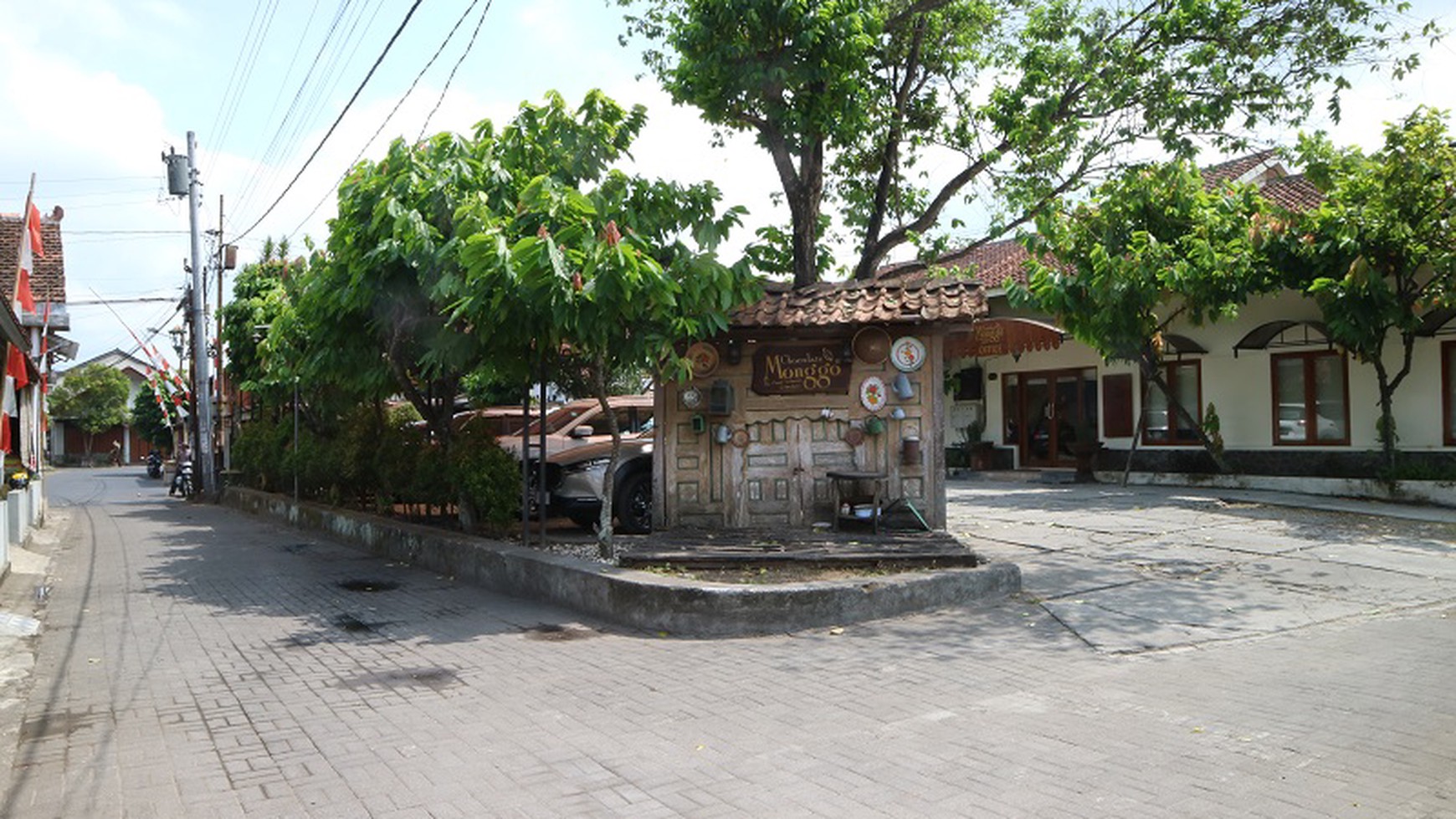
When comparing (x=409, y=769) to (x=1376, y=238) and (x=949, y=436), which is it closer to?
(x=1376, y=238)

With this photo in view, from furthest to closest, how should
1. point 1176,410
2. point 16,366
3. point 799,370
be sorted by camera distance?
point 1176,410 → point 16,366 → point 799,370

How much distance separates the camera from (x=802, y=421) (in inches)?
424

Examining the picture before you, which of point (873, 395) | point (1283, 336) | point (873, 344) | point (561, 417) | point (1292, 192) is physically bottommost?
point (561, 417)

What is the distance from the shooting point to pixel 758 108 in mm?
12023

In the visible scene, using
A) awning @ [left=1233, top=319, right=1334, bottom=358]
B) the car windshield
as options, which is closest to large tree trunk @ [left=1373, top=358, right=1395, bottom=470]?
awning @ [left=1233, top=319, right=1334, bottom=358]

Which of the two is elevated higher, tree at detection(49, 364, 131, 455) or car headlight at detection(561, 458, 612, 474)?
tree at detection(49, 364, 131, 455)

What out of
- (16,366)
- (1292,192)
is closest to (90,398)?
(16,366)

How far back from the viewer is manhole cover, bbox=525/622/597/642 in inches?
316

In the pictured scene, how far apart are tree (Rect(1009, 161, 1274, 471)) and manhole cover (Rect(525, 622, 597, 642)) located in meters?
8.39

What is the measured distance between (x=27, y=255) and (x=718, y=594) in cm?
1468

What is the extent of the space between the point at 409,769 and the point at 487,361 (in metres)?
5.63

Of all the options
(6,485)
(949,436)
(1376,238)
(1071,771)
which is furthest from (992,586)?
(949,436)

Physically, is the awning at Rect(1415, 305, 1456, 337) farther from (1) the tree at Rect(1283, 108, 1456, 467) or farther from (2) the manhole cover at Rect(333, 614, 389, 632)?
(2) the manhole cover at Rect(333, 614, 389, 632)

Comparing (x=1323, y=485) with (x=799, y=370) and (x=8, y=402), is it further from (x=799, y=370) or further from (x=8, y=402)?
(x=8, y=402)
